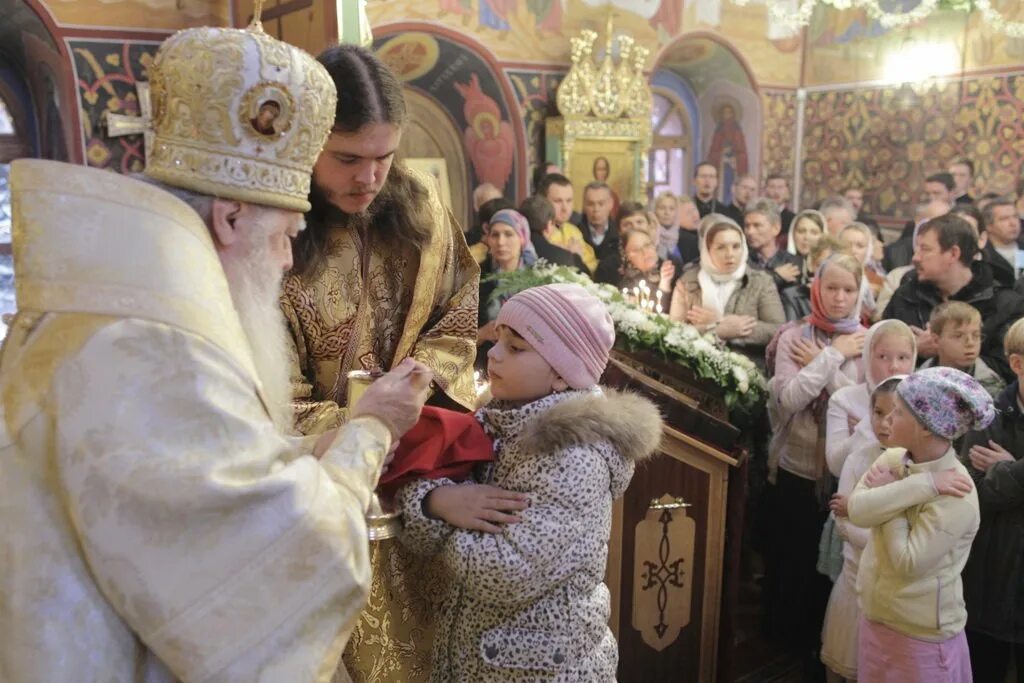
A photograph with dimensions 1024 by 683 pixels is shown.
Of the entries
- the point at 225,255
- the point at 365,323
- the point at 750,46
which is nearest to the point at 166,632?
the point at 225,255

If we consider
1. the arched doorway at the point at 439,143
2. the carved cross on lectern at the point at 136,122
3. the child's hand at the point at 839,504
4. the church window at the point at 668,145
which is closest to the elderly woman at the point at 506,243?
the child's hand at the point at 839,504

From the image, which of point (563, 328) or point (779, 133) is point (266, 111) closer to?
point (563, 328)

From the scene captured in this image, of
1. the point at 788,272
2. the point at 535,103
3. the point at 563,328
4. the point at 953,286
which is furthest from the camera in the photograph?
the point at 535,103

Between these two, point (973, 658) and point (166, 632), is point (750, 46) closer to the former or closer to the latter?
point (973, 658)

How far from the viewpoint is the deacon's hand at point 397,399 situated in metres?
1.68

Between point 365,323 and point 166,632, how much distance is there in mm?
1160

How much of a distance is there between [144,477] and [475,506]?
2.56 feet

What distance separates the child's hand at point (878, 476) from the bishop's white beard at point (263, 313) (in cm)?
202

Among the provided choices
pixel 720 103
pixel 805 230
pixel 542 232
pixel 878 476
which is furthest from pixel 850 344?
pixel 720 103

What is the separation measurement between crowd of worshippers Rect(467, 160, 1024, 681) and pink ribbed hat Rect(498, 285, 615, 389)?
1310mm

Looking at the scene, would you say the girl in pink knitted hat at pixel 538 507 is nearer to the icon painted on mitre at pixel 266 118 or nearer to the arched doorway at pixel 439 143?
the icon painted on mitre at pixel 266 118

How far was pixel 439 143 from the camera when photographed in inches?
440

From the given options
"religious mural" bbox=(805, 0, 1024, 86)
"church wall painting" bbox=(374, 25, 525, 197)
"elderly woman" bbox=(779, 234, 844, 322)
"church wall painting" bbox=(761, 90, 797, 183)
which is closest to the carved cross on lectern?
"church wall painting" bbox=(374, 25, 525, 197)

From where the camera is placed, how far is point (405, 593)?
2189mm
